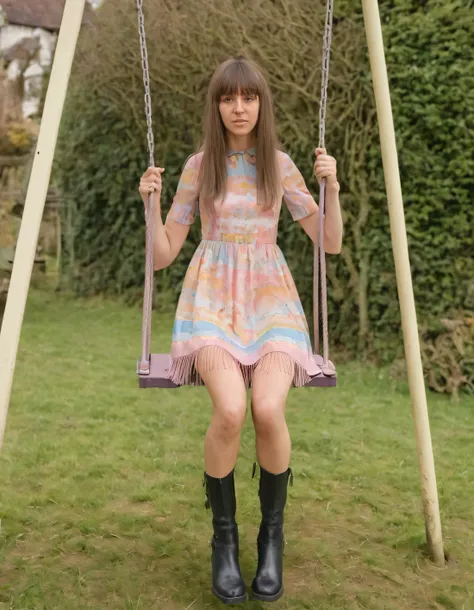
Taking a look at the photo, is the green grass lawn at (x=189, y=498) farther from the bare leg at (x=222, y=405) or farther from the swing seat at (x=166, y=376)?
the swing seat at (x=166, y=376)

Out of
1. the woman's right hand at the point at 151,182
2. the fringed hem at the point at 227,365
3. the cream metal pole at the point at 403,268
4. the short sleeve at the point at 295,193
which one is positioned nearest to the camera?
the fringed hem at the point at 227,365

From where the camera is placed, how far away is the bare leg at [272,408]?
233 centimetres

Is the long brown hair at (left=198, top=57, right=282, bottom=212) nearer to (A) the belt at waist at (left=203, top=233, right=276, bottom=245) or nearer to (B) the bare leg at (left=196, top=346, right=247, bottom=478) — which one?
(A) the belt at waist at (left=203, top=233, right=276, bottom=245)

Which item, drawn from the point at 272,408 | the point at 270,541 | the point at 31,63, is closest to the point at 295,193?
the point at 272,408

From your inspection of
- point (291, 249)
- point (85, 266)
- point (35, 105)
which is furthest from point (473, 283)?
point (35, 105)

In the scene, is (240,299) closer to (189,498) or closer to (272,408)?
(272,408)

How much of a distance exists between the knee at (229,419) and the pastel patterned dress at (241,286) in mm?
190

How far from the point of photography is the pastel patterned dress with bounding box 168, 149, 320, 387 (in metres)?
2.48

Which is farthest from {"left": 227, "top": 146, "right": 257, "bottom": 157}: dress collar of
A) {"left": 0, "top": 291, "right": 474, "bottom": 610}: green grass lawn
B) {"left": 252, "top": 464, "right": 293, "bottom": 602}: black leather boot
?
{"left": 0, "top": 291, "right": 474, "bottom": 610}: green grass lawn

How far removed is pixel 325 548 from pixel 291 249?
12.7 feet

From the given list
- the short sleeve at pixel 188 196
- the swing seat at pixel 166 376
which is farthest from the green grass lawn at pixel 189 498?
the short sleeve at pixel 188 196

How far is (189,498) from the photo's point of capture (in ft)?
11.4

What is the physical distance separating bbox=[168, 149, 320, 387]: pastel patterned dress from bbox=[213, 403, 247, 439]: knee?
0.19 m

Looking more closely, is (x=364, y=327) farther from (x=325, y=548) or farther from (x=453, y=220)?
(x=325, y=548)
